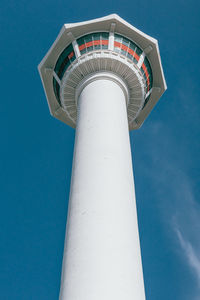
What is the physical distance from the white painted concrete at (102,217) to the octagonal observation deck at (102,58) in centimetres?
541

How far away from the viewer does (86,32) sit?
26938mm

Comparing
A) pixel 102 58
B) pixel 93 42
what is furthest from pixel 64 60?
pixel 102 58

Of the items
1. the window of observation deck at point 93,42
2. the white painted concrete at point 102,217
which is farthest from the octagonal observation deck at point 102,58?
the white painted concrete at point 102,217

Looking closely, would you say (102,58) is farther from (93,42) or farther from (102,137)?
(102,137)

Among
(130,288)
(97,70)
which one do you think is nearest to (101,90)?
(97,70)

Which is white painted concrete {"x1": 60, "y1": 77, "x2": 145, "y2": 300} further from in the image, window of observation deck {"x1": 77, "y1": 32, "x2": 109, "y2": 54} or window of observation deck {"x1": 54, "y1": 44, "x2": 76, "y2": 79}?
window of observation deck {"x1": 54, "y1": 44, "x2": 76, "y2": 79}

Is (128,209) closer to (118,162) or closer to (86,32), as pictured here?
(118,162)

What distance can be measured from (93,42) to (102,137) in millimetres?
11036

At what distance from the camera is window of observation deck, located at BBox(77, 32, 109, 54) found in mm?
26234

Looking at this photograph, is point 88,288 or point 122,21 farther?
point 122,21

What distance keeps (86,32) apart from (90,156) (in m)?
13.6

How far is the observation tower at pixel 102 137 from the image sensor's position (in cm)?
1320

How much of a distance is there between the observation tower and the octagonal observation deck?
0.26 ft

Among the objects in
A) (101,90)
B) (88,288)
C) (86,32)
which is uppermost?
(86,32)
